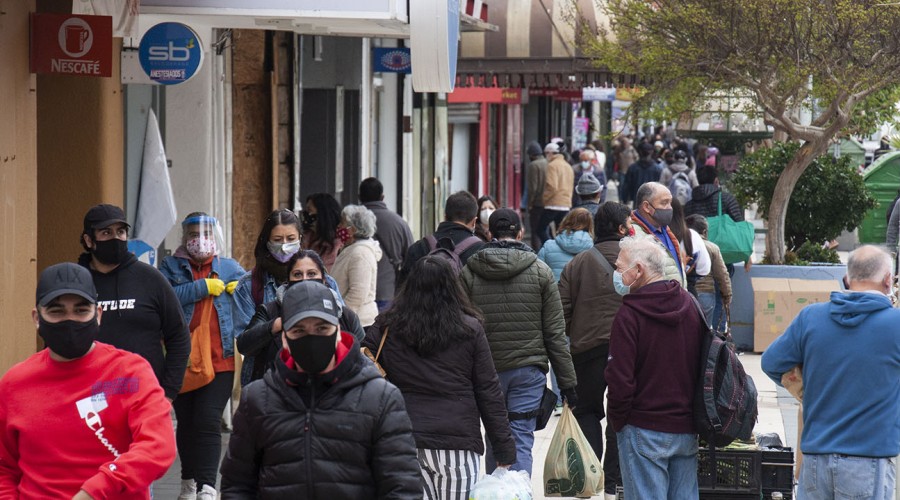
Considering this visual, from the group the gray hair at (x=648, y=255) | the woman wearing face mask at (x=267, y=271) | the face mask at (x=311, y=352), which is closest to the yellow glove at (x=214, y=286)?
the woman wearing face mask at (x=267, y=271)

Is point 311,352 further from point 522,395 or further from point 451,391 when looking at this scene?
point 522,395

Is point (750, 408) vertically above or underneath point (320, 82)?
underneath

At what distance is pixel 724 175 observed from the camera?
90.8 feet

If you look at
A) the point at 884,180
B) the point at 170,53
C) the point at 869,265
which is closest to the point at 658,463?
the point at 869,265

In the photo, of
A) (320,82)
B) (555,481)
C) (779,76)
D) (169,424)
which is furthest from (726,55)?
(169,424)

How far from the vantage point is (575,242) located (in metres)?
10.0

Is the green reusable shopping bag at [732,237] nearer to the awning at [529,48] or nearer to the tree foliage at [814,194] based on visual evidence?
the tree foliage at [814,194]

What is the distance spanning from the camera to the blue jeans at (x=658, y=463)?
6.27m

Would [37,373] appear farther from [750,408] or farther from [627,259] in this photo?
[750,408]

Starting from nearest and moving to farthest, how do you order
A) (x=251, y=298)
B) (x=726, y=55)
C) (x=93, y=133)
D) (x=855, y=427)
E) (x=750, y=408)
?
(x=855, y=427), (x=750, y=408), (x=251, y=298), (x=93, y=133), (x=726, y=55)

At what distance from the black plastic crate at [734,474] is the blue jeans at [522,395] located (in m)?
1.17

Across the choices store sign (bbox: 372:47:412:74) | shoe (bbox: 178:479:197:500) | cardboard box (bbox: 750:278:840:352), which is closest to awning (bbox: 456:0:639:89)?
store sign (bbox: 372:47:412:74)

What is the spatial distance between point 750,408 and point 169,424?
2898 millimetres

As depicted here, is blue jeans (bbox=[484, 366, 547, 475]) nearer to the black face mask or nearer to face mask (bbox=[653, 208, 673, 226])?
face mask (bbox=[653, 208, 673, 226])
